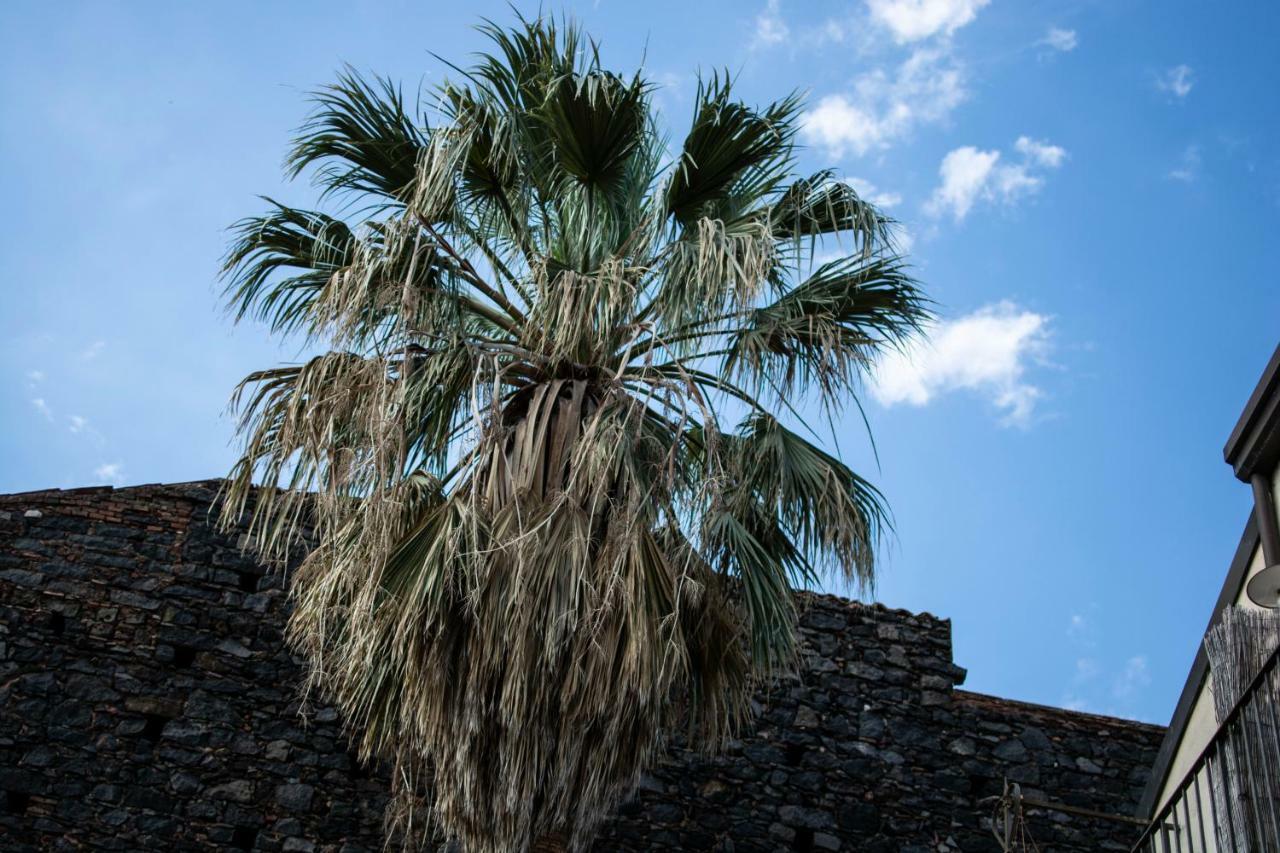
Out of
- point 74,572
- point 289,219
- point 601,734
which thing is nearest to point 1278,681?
point 601,734

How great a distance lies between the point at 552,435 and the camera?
7.27 metres

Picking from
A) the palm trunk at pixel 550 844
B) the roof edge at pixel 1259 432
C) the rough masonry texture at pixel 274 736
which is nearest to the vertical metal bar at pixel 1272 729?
the roof edge at pixel 1259 432

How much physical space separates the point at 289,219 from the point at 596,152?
1.79 metres

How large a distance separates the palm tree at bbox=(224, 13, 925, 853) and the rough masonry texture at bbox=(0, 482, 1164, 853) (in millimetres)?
2019

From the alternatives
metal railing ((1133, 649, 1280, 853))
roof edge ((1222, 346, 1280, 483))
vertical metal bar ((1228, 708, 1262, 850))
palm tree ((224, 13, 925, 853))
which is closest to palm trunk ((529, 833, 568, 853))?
palm tree ((224, 13, 925, 853))

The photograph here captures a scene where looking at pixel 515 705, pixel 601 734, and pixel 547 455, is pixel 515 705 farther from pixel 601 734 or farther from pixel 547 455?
pixel 547 455

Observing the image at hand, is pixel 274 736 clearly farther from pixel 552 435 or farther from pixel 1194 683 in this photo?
pixel 1194 683

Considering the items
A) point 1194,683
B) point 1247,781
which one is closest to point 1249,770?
point 1247,781

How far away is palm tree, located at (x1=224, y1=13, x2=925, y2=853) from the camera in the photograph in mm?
6473

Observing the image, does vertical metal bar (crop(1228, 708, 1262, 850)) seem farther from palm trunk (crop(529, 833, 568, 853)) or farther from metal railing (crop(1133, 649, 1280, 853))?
palm trunk (crop(529, 833, 568, 853))

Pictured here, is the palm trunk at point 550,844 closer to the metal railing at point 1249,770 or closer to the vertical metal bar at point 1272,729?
the metal railing at point 1249,770

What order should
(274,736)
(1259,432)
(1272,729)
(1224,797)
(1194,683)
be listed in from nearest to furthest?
(1272,729)
(1224,797)
(1259,432)
(1194,683)
(274,736)

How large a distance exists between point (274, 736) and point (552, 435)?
331 cm

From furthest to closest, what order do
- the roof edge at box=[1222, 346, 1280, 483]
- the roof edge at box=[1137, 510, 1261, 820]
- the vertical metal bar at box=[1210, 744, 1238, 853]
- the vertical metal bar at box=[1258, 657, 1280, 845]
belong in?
the roof edge at box=[1137, 510, 1261, 820], the roof edge at box=[1222, 346, 1280, 483], the vertical metal bar at box=[1210, 744, 1238, 853], the vertical metal bar at box=[1258, 657, 1280, 845]
